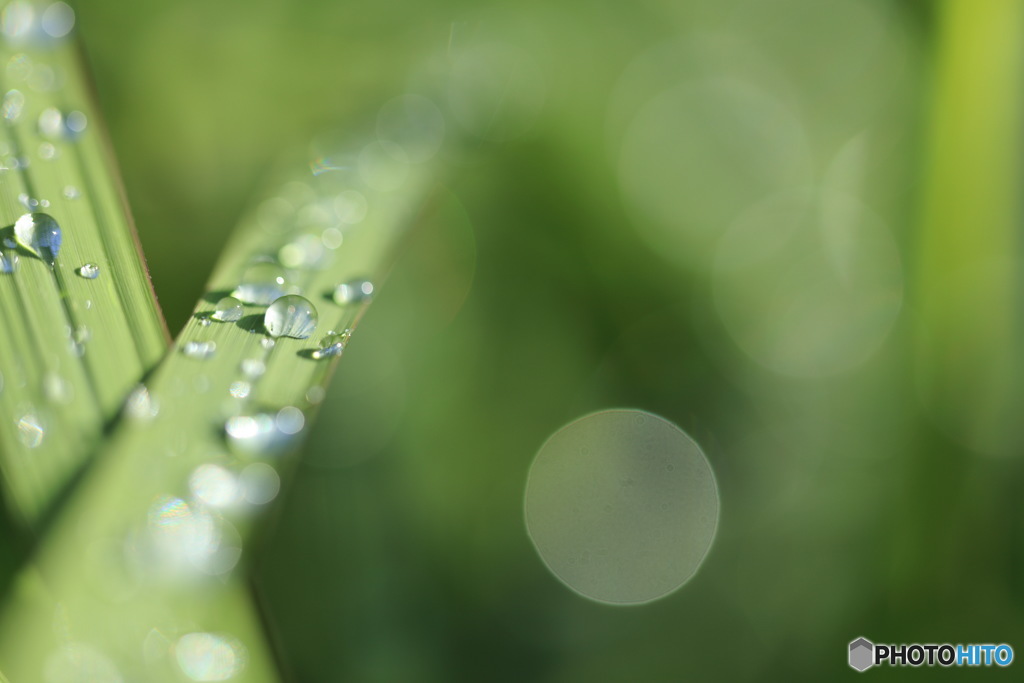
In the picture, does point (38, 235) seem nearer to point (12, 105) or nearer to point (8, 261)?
point (8, 261)

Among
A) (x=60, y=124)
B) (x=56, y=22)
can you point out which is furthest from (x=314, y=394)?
(x=56, y=22)

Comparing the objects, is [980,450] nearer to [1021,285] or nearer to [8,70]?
[1021,285]

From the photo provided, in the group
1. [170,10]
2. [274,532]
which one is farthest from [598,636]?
[170,10]

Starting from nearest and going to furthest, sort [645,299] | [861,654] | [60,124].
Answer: [60,124] < [861,654] < [645,299]

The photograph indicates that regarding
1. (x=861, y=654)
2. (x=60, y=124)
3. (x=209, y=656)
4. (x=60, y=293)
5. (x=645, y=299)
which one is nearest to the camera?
(x=209, y=656)

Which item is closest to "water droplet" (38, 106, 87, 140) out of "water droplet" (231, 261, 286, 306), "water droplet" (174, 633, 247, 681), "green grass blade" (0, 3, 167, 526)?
"green grass blade" (0, 3, 167, 526)
